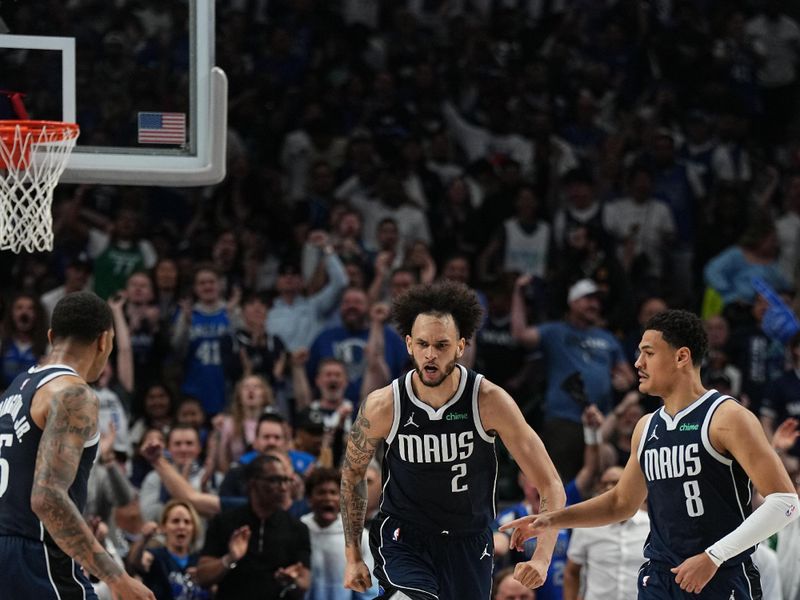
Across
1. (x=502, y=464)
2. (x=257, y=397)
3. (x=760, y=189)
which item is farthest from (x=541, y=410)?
(x=760, y=189)

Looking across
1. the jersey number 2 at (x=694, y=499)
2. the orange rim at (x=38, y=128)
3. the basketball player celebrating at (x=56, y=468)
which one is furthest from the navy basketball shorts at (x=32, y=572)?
the jersey number 2 at (x=694, y=499)

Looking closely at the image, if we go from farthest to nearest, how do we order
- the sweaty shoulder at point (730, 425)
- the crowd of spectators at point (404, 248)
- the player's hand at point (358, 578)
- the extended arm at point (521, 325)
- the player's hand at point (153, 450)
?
the extended arm at point (521, 325)
the crowd of spectators at point (404, 248)
the player's hand at point (153, 450)
the player's hand at point (358, 578)
the sweaty shoulder at point (730, 425)

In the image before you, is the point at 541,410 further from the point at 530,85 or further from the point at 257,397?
the point at 530,85

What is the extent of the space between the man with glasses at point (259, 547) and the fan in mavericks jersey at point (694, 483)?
2.80 meters

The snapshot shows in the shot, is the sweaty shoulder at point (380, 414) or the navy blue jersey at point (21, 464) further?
the sweaty shoulder at point (380, 414)

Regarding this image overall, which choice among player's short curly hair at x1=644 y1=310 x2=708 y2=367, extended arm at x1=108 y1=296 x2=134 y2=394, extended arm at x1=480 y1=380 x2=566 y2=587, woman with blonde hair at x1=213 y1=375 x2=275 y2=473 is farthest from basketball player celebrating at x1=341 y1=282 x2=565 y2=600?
extended arm at x1=108 y1=296 x2=134 y2=394

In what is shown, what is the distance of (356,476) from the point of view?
7426 millimetres

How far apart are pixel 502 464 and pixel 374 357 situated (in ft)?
5.01

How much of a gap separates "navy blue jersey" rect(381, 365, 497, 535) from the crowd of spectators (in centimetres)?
237

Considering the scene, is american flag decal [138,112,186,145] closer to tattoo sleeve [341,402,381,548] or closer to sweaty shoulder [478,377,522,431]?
tattoo sleeve [341,402,381,548]

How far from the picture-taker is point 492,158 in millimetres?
15555

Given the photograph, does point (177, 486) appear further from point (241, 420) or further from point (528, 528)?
point (528, 528)

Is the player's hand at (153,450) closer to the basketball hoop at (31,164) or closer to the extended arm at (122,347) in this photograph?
the extended arm at (122,347)

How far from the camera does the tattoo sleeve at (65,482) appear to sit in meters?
6.20
